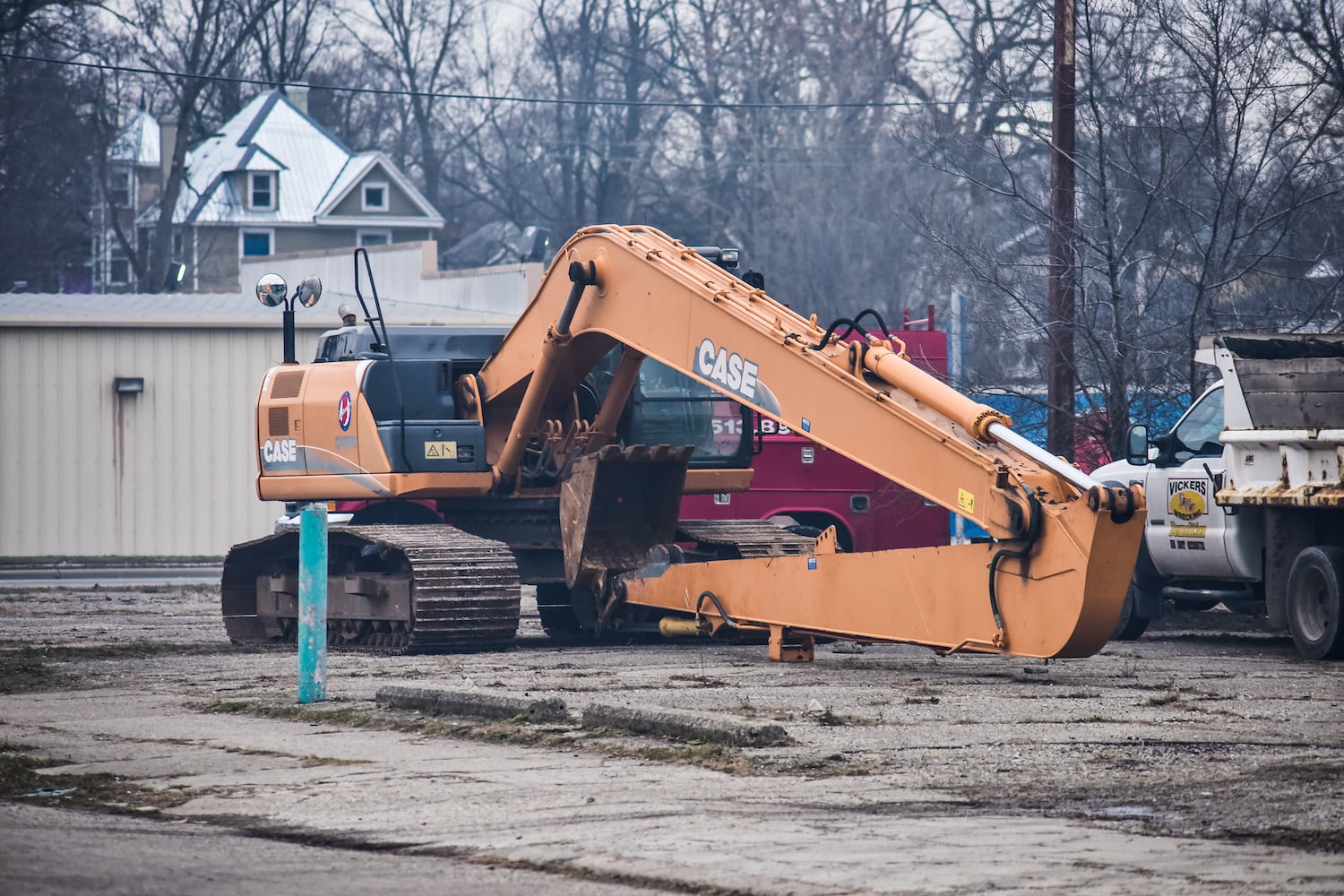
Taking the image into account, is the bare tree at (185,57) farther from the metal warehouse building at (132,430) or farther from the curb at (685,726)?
the curb at (685,726)

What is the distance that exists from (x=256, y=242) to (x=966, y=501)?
61670 millimetres

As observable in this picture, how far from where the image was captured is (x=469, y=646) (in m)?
14.3

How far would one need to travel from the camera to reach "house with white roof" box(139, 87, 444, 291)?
66.8m

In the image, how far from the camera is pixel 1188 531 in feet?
49.4

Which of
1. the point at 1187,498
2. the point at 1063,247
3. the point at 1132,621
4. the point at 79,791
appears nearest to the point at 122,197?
the point at 1063,247

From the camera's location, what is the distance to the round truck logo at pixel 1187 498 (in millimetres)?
14906

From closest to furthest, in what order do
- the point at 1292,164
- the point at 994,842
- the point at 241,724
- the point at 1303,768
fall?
the point at 994,842
the point at 1303,768
the point at 241,724
the point at 1292,164

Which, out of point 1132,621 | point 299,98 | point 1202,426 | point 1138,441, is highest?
point 299,98

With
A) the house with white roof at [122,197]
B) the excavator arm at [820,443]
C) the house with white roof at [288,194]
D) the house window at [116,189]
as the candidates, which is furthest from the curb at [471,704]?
the house with white roof at [288,194]

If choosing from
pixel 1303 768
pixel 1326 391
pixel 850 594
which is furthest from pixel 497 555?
pixel 1303 768

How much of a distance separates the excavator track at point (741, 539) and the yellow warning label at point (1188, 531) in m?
2.89

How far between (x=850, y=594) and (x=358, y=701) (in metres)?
3.04

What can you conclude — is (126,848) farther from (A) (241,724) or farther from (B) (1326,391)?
(B) (1326,391)

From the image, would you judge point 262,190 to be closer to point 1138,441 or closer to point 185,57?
point 185,57
